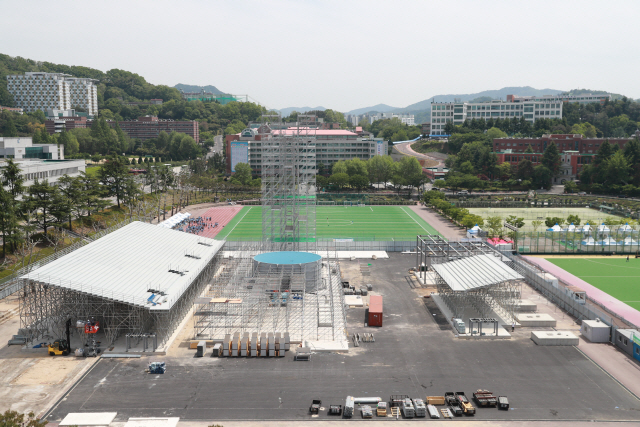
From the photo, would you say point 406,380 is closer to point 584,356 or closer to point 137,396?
point 584,356

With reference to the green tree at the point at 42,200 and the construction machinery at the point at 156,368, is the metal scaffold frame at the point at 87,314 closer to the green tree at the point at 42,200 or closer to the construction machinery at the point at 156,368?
the construction machinery at the point at 156,368

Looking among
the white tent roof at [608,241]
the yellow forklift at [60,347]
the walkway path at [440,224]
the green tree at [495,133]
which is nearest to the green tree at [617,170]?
the green tree at [495,133]

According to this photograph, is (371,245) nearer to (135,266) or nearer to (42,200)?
(135,266)

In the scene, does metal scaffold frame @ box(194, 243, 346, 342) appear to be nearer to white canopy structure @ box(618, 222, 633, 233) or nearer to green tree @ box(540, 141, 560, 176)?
white canopy structure @ box(618, 222, 633, 233)

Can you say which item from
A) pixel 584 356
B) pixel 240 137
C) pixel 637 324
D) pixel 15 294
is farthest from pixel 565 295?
pixel 240 137

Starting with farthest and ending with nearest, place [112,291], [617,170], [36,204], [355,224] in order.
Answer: [617,170]
[355,224]
[36,204]
[112,291]

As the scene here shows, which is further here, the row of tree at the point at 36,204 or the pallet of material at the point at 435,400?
the row of tree at the point at 36,204

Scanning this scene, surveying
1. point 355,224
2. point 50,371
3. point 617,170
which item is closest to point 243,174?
point 355,224
